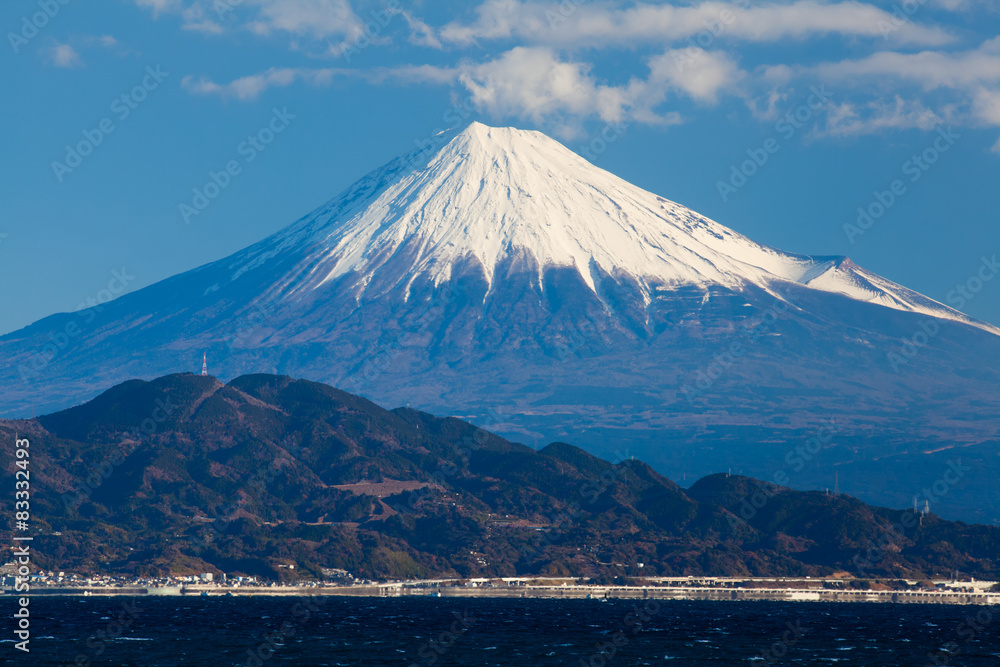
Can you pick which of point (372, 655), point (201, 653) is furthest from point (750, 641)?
point (201, 653)

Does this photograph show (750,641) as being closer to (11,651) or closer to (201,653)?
(201,653)

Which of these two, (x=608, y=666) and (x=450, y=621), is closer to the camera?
(x=608, y=666)

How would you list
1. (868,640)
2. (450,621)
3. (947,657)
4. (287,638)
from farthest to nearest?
(450,621) < (868,640) < (287,638) < (947,657)

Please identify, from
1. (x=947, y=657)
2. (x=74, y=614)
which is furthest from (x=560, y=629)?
(x=74, y=614)

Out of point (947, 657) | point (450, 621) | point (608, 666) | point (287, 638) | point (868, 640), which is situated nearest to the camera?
point (608, 666)

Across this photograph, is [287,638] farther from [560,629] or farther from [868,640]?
[868,640]

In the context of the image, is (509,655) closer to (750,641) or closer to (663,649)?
(663,649)

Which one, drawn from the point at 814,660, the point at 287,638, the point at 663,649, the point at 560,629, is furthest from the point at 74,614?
the point at 814,660

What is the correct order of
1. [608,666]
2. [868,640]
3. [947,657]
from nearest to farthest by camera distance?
[608,666]
[947,657]
[868,640]

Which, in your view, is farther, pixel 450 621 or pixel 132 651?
pixel 450 621
